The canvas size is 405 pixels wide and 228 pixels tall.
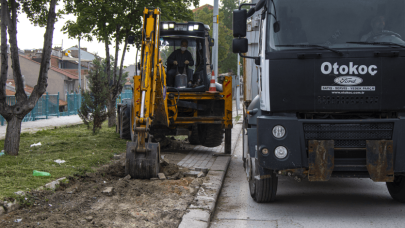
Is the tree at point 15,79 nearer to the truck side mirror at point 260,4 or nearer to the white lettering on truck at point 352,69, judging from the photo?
the truck side mirror at point 260,4

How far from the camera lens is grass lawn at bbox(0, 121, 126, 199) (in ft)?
21.4

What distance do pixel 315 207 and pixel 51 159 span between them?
5.12 metres

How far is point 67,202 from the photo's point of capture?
235 inches

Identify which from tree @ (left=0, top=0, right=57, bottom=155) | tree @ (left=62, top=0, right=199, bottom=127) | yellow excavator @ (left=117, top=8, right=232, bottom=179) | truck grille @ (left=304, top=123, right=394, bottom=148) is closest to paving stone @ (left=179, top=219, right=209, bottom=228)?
truck grille @ (left=304, top=123, right=394, bottom=148)

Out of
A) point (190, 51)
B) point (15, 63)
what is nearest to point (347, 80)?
point (190, 51)

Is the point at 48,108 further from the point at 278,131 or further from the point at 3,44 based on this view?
the point at 278,131

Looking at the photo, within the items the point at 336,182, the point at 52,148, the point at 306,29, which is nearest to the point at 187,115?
the point at 52,148

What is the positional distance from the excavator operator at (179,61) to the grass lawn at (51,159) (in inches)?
84.0

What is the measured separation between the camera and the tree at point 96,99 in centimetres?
1455

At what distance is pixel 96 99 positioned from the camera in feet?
48.3

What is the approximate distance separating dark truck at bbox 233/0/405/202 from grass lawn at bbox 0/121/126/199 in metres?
3.31

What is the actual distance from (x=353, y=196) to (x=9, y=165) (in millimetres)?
5702

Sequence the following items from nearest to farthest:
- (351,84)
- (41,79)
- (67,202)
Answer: (351,84), (67,202), (41,79)

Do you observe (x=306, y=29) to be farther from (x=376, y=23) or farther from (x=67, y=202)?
(x=67, y=202)
